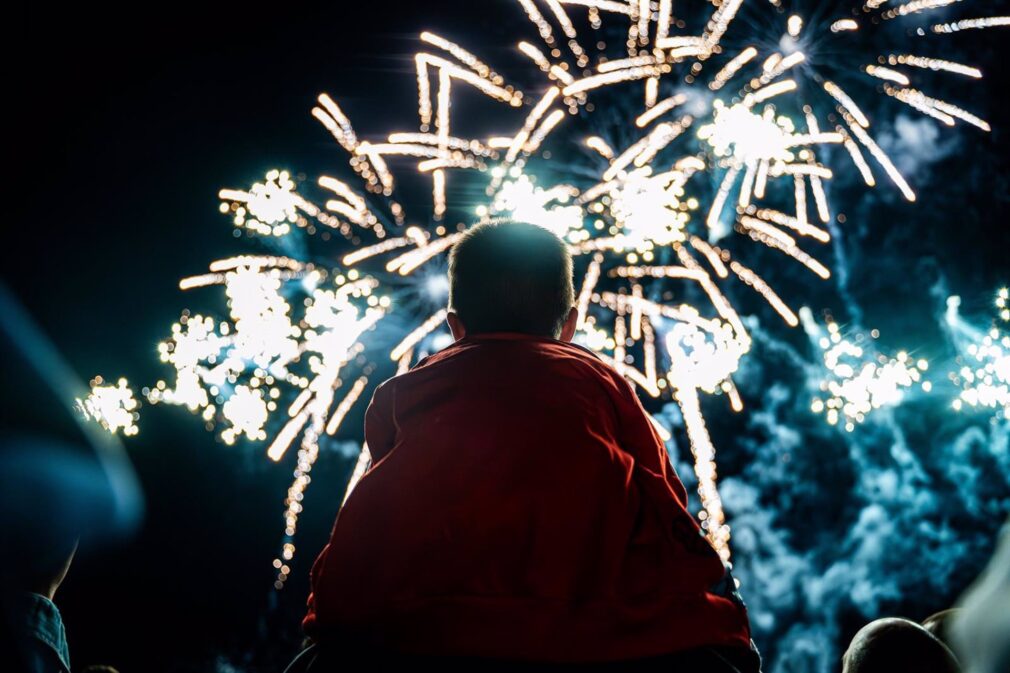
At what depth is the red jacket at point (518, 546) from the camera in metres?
1.33

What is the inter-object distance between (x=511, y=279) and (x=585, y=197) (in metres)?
7.00

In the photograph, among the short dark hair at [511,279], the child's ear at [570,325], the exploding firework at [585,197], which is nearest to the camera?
the short dark hair at [511,279]

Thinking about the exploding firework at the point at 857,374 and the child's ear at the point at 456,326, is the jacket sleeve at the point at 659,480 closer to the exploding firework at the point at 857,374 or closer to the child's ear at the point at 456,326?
the child's ear at the point at 456,326

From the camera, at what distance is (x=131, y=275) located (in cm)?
1198

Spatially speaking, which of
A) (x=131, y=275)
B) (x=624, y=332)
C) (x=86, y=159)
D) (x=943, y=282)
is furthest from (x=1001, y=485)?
(x=86, y=159)

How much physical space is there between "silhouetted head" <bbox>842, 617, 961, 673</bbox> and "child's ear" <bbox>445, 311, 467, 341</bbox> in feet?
8.55

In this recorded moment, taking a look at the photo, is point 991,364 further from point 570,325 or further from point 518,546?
point 518,546

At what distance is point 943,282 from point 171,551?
18.8 metres

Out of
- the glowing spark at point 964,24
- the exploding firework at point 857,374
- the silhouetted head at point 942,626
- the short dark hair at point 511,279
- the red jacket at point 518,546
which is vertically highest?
the glowing spark at point 964,24

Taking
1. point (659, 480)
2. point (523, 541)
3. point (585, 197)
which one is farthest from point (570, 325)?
point (585, 197)

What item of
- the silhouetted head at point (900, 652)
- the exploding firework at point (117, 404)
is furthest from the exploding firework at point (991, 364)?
the exploding firework at point (117, 404)

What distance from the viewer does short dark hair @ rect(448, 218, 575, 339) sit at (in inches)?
74.0

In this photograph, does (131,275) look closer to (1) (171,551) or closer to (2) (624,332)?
(1) (171,551)

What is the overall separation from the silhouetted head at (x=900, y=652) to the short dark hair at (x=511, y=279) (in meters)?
2.40
